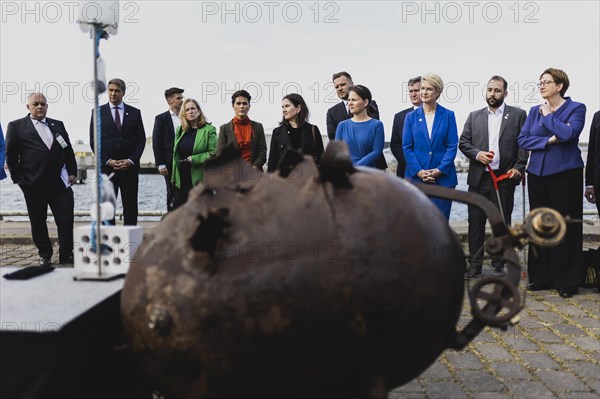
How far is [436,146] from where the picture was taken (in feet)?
21.2

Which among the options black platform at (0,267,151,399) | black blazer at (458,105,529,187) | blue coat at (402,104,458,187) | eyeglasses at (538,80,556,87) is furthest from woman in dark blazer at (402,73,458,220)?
black platform at (0,267,151,399)

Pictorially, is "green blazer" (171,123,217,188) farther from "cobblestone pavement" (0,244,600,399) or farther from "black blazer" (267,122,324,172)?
"cobblestone pavement" (0,244,600,399)

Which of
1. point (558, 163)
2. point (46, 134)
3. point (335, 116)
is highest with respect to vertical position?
point (335, 116)

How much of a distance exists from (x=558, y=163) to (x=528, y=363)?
2.63 m

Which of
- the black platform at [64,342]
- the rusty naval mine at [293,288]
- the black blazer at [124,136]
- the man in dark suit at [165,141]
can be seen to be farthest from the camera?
the man in dark suit at [165,141]

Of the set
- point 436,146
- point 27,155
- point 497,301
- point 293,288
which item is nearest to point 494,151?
point 436,146

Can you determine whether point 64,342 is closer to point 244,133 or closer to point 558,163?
point 244,133

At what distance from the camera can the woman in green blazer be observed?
286 inches

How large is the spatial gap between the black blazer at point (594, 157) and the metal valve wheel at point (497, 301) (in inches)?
166

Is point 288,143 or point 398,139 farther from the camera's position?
point 398,139

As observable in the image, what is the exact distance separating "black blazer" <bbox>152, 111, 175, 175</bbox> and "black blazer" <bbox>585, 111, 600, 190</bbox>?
5.27 m

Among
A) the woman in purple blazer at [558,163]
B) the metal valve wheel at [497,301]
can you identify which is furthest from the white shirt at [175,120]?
the metal valve wheel at [497,301]

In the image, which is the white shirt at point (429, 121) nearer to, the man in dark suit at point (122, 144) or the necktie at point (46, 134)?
the man in dark suit at point (122, 144)

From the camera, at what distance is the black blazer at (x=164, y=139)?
26.3 ft
